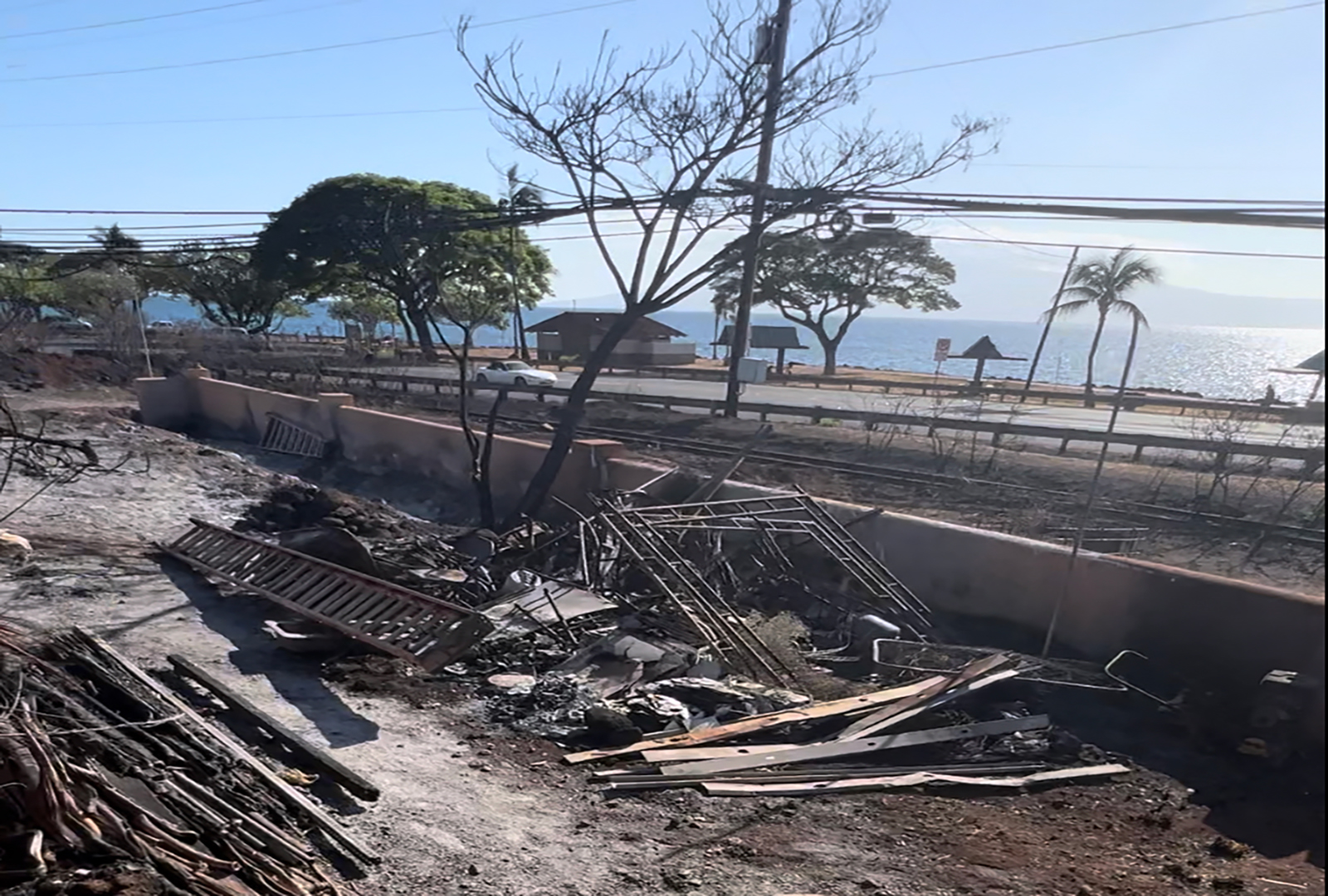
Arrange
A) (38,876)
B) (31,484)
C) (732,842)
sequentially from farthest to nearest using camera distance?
(31,484) → (732,842) → (38,876)

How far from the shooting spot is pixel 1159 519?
40.1 ft

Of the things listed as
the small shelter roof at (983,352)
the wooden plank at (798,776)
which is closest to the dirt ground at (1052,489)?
the wooden plank at (798,776)

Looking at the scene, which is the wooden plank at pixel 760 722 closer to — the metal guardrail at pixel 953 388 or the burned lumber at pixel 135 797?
the burned lumber at pixel 135 797

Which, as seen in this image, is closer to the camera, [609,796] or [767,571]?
[609,796]

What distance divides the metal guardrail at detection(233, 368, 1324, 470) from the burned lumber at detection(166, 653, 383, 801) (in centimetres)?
556

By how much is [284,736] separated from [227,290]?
58682 mm

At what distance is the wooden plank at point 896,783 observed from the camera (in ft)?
20.2

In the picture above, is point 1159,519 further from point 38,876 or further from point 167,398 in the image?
point 167,398

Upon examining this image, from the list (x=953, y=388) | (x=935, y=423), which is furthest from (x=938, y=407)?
(x=953, y=388)

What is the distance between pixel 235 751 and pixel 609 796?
2.32m

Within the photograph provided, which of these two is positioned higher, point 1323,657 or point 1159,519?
point 1323,657

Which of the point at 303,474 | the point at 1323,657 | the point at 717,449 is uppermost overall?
the point at 1323,657

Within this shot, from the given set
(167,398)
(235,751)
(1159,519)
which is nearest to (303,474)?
(167,398)

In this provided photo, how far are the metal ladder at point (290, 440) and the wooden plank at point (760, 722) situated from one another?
14177 millimetres
